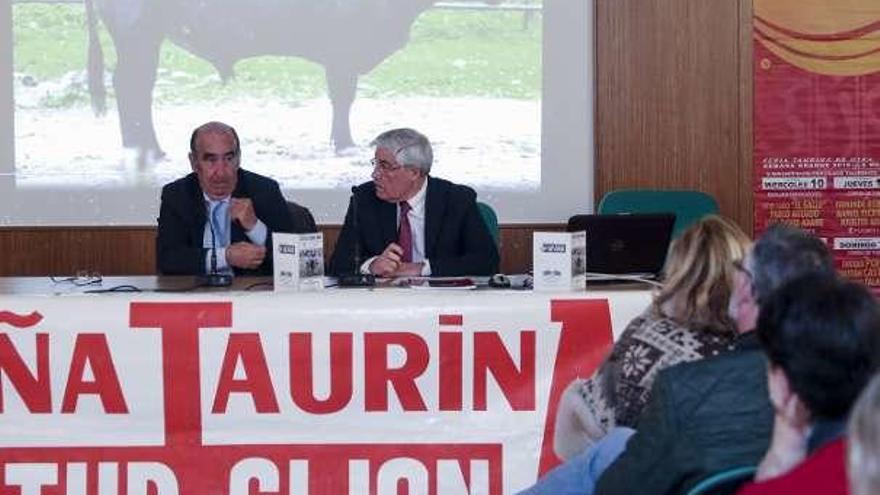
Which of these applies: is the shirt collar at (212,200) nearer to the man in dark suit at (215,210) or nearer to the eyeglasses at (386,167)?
the man in dark suit at (215,210)

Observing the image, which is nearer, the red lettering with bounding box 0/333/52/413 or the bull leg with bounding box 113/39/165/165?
the red lettering with bounding box 0/333/52/413

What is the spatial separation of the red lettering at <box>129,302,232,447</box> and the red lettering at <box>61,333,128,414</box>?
0.33 ft

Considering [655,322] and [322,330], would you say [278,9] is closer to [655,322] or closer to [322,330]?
[322,330]

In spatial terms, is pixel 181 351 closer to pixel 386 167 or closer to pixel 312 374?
pixel 312 374

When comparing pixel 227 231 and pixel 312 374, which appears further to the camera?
pixel 227 231

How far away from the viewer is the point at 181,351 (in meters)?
4.00

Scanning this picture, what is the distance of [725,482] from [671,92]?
431cm

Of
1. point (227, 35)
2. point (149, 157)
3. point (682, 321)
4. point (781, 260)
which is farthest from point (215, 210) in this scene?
point (781, 260)

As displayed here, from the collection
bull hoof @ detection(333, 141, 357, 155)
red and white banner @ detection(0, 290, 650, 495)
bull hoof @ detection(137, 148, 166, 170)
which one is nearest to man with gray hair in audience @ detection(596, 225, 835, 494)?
red and white banner @ detection(0, 290, 650, 495)

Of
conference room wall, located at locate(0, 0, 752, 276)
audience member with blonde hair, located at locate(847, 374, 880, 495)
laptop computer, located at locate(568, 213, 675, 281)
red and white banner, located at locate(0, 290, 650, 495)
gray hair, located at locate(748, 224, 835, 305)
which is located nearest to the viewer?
audience member with blonde hair, located at locate(847, 374, 880, 495)

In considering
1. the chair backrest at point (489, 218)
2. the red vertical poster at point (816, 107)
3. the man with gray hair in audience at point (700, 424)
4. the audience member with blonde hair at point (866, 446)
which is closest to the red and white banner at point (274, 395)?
the man with gray hair in audience at point (700, 424)

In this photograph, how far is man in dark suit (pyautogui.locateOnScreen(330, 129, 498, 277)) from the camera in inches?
201

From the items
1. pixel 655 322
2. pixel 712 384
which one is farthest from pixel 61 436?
pixel 712 384

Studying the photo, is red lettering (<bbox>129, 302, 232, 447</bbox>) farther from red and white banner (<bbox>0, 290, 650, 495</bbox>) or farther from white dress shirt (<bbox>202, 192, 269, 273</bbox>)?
white dress shirt (<bbox>202, 192, 269, 273</bbox>)
